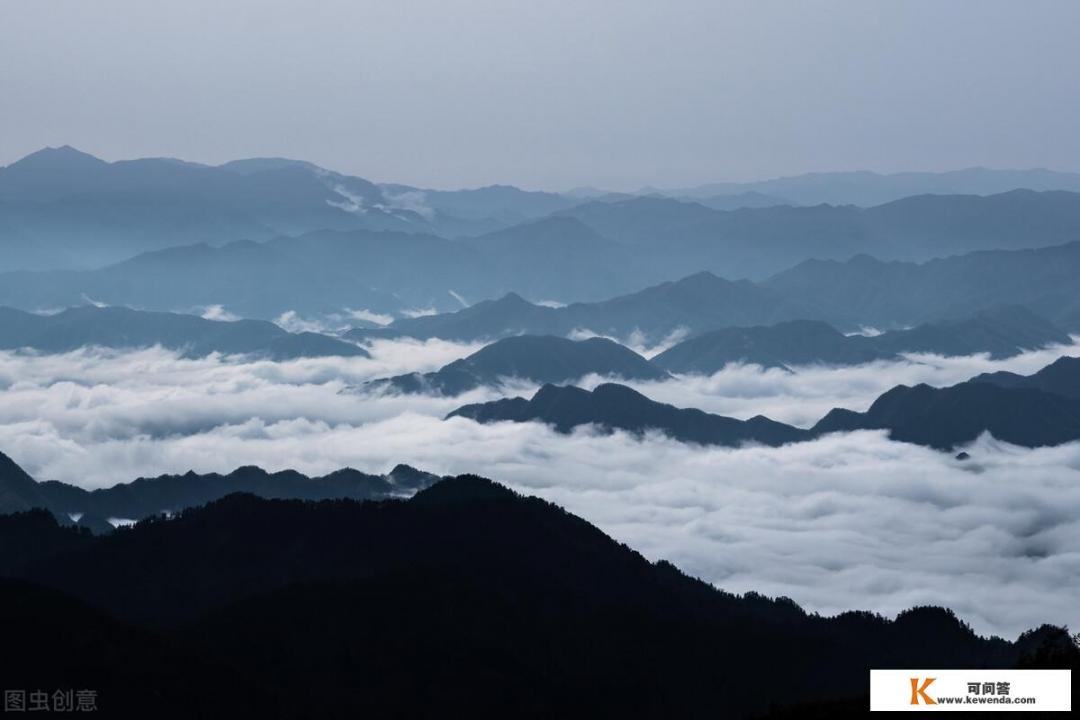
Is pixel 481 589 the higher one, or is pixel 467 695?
pixel 481 589

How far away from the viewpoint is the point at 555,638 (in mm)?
189125

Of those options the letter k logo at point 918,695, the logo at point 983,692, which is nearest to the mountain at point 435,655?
the letter k logo at point 918,695

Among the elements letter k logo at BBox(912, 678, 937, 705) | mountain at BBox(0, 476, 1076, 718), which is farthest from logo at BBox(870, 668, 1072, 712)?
mountain at BBox(0, 476, 1076, 718)

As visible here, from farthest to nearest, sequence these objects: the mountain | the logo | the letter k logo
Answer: the mountain, the letter k logo, the logo

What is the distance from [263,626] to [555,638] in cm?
4024

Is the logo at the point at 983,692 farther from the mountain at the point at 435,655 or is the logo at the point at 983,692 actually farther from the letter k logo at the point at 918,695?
the mountain at the point at 435,655

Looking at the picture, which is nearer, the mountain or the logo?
the logo

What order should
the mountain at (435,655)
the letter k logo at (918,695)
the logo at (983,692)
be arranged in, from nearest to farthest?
the logo at (983,692) → the letter k logo at (918,695) → the mountain at (435,655)

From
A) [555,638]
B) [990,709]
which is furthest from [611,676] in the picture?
[990,709]

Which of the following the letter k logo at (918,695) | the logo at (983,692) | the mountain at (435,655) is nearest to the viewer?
the logo at (983,692)

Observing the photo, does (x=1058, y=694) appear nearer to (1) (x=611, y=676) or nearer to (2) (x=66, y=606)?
(1) (x=611, y=676)

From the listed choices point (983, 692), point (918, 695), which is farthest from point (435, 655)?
point (983, 692)

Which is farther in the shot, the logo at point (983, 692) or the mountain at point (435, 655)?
the mountain at point (435, 655)

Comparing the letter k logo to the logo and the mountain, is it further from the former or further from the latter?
the mountain
